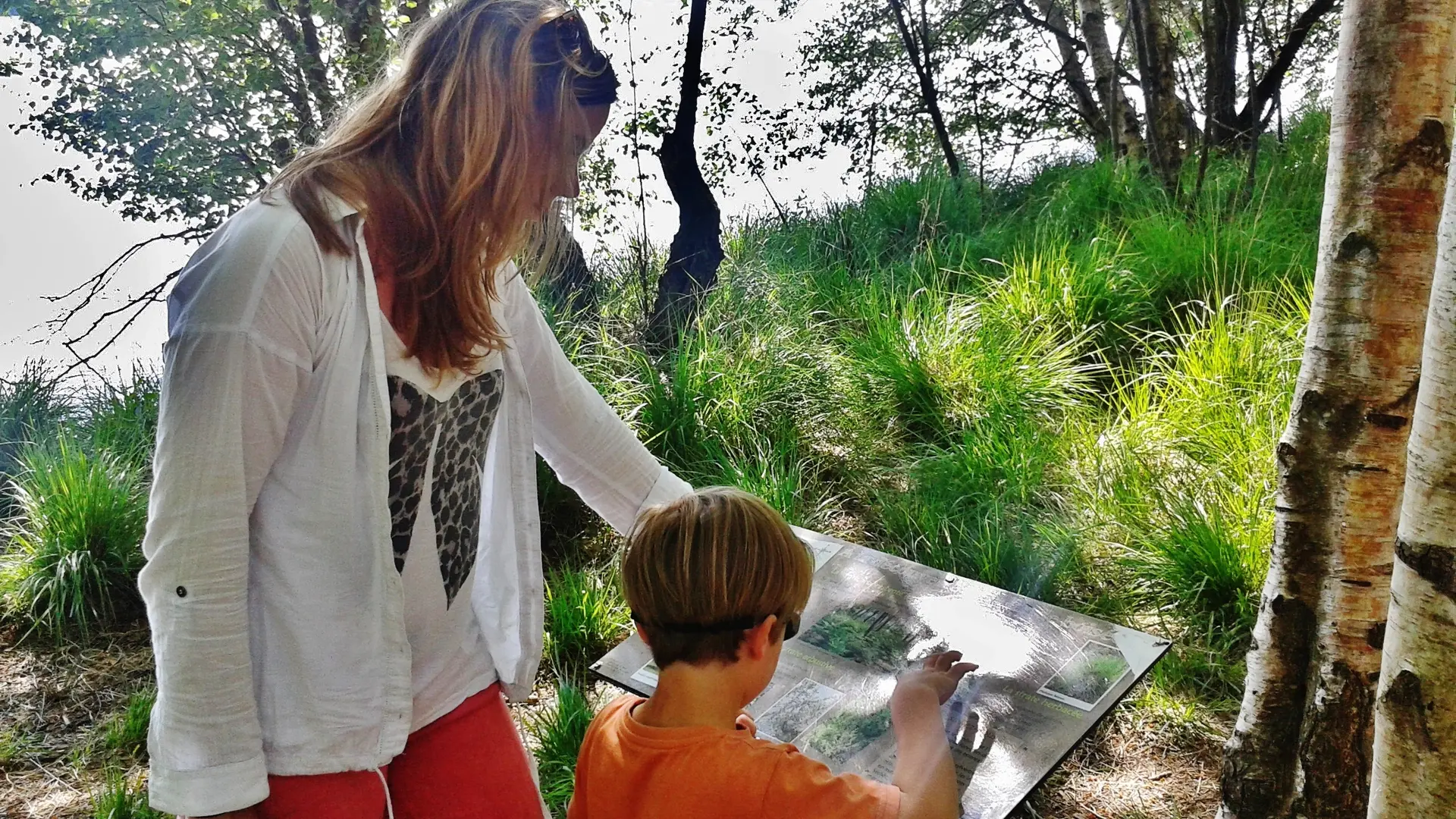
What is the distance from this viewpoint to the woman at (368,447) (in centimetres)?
111

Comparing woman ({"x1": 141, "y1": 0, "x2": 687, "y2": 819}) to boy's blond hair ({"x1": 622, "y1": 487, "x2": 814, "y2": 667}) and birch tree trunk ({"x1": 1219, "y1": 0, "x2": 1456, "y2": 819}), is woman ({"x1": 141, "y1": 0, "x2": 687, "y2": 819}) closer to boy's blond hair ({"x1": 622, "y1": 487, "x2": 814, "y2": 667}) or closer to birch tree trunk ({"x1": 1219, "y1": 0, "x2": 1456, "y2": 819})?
boy's blond hair ({"x1": 622, "y1": 487, "x2": 814, "y2": 667})

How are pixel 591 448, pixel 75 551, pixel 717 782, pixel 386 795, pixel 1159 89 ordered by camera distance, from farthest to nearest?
pixel 1159 89, pixel 75 551, pixel 591 448, pixel 386 795, pixel 717 782

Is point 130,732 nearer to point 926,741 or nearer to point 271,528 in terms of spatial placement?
point 271,528

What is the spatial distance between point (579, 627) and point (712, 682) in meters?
1.87

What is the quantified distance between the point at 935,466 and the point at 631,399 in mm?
1292

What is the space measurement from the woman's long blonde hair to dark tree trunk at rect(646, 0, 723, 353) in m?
3.38

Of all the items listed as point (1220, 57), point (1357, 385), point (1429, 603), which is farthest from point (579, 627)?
point (1220, 57)

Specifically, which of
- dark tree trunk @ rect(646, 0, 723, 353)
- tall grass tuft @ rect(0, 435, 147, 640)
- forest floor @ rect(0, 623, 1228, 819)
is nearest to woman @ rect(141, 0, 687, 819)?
forest floor @ rect(0, 623, 1228, 819)

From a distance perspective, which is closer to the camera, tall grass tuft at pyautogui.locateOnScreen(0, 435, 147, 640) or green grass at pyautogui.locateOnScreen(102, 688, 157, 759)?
green grass at pyautogui.locateOnScreen(102, 688, 157, 759)

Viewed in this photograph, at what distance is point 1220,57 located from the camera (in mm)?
5816

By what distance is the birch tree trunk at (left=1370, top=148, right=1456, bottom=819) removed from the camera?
101 centimetres

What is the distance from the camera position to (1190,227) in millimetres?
4660

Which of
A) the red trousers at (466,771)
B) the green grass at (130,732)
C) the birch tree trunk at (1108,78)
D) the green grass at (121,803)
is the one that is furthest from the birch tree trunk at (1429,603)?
the birch tree trunk at (1108,78)

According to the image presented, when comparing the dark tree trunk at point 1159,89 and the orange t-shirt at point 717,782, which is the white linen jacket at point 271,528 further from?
the dark tree trunk at point 1159,89
